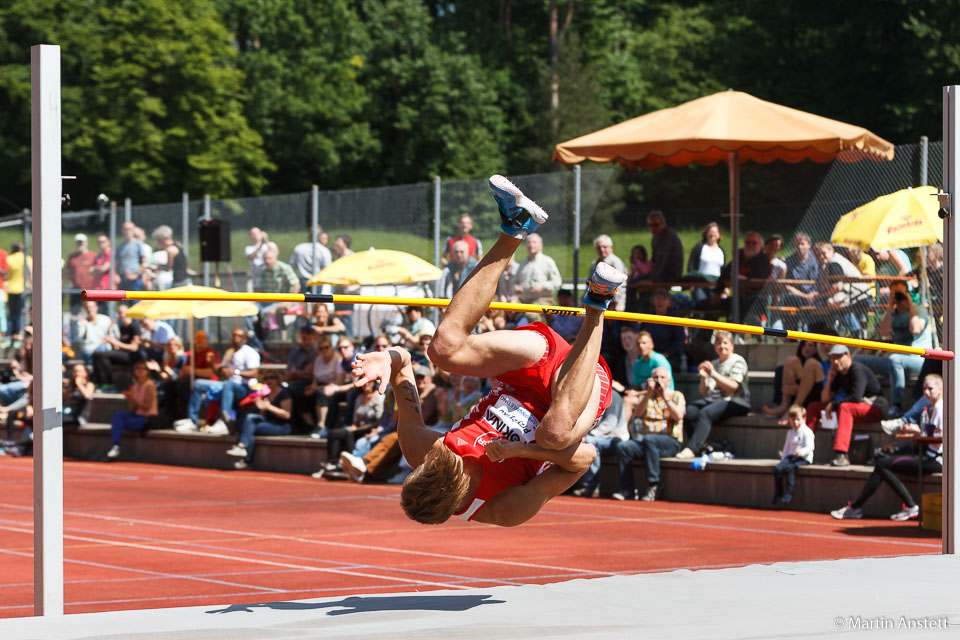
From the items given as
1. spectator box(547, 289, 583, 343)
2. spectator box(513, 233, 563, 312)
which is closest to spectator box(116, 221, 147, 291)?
spectator box(513, 233, 563, 312)

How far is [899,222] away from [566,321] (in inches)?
148

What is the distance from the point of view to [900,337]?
44.2 feet

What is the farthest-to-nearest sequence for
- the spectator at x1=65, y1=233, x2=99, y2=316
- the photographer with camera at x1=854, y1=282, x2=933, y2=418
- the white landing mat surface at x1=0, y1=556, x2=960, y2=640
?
the spectator at x1=65, y1=233, x2=99, y2=316 → the photographer with camera at x1=854, y1=282, x2=933, y2=418 → the white landing mat surface at x1=0, y1=556, x2=960, y2=640

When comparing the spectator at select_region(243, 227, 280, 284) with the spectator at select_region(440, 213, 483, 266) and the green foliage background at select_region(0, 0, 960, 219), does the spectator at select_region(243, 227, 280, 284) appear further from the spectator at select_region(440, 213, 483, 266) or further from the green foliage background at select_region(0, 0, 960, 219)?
the green foliage background at select_region(0, 0, 960, 219)

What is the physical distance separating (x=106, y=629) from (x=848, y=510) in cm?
828

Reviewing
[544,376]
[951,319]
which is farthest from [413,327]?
[544,376]

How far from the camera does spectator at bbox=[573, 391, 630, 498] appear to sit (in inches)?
558

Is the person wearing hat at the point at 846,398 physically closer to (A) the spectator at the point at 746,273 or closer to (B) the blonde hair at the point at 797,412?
(B) the blonde hair at the point at 797,412

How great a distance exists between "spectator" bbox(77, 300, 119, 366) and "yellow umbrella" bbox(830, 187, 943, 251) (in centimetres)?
1232

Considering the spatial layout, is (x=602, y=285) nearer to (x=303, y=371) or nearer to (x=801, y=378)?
(x=801, y=378)

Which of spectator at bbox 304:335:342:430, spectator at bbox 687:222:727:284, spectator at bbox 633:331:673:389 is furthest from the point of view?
spectator at bbox 304:335:342:430

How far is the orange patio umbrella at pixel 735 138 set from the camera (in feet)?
48.3

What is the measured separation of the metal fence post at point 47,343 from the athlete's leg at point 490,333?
1681mm

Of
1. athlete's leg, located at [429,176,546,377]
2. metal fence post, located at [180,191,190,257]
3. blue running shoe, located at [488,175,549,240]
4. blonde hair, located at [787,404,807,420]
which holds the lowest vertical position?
blonde hair, located at [787,404,807,420]
